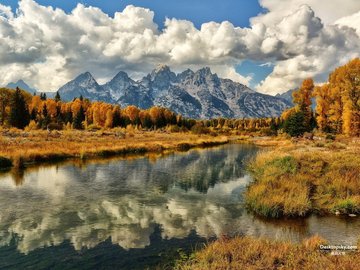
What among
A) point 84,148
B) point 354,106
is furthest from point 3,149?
point 354,106

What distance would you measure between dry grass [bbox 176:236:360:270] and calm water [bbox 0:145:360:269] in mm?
1809

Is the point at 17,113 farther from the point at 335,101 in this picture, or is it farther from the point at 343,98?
the point at 343,98

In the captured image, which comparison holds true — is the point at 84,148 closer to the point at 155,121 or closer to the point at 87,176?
the point at 87,176

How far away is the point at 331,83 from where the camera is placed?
246 ft

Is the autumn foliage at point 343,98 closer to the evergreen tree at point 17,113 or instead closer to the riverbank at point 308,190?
the riverbank at point 308,190

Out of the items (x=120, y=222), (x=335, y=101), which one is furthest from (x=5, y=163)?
(x=335, y=101)

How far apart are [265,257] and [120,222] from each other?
9587mm

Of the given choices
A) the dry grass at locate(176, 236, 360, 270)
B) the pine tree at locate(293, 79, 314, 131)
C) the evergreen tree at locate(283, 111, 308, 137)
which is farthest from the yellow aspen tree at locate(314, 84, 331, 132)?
the dry grass at locate(176, 236, 360, 270)

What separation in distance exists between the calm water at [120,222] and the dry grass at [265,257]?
5.94 ft

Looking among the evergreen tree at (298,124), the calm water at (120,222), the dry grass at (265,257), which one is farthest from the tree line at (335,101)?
the dry grass at (265,257)

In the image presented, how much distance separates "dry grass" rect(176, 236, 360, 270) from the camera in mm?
12123

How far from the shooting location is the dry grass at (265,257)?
12123 millimetres

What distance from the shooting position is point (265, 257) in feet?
43.3

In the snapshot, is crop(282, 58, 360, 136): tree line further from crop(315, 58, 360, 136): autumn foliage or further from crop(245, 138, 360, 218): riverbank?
crop(245, 138, 360, 218): riverbank
